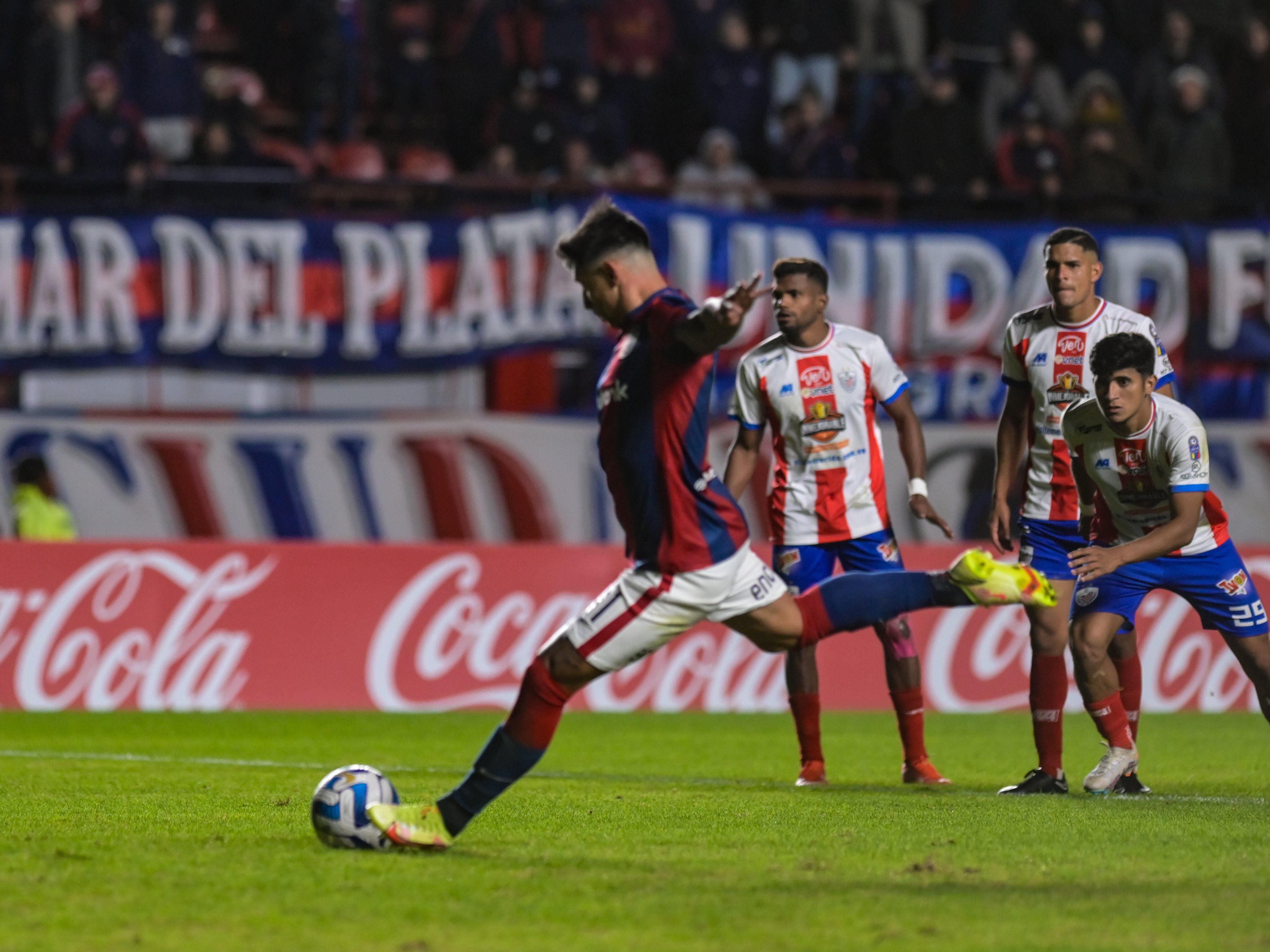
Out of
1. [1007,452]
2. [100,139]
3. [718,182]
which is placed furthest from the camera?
[718,182]

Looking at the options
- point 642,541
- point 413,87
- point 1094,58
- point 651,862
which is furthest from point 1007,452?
point 1094,58

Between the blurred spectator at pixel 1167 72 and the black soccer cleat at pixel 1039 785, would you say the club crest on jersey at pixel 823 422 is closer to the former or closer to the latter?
the black soccer cleat at pixel 1039 785

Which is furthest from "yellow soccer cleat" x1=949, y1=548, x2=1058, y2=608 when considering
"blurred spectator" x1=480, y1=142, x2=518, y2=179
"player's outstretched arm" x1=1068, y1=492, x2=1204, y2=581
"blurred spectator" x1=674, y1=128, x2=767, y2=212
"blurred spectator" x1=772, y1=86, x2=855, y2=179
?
"blurred spectator" x1=772, y1=86, x2=855, y2=179

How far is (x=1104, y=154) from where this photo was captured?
17.4m

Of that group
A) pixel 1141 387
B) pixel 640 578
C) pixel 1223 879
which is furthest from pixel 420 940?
pixel 1141 387

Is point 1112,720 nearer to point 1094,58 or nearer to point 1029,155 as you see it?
point 1029,155

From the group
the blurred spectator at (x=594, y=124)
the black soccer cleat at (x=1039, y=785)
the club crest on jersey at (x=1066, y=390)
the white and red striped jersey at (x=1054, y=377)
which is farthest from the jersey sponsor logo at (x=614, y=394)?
the blurred spectator at (x=594, y=124)

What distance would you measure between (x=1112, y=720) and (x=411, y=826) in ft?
10.8

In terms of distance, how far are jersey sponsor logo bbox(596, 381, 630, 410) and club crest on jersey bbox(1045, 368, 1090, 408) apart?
2.79 metres

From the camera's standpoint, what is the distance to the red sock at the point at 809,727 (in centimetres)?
815

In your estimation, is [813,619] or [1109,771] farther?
[1109,771]

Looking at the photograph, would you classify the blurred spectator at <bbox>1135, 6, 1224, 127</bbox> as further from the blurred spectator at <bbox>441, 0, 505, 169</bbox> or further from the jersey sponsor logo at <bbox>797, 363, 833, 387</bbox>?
the jersey sponsor logo at <bbox>797, 363, 833, 387</bbox>

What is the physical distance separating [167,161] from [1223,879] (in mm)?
13494

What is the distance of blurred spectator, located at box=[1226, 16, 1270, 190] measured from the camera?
18.2 m
